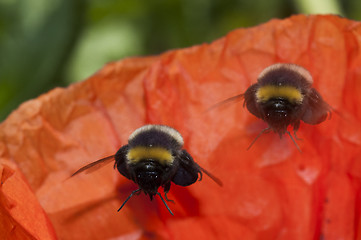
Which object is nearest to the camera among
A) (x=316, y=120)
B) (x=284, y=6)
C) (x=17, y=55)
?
(x=316, y=120)

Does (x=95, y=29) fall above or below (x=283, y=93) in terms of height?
below

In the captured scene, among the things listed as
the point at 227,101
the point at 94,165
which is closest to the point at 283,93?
the point at 227,101

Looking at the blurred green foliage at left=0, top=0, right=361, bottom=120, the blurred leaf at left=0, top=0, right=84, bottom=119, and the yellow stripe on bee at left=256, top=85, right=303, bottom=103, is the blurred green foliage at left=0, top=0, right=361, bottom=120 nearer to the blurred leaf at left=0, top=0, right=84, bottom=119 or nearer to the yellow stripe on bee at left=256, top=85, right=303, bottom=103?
the blurred leaf at left=0, top=0, right=84, bottom=119

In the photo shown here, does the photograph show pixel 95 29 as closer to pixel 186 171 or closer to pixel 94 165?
pixel 94 165

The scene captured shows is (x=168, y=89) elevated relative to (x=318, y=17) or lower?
lower

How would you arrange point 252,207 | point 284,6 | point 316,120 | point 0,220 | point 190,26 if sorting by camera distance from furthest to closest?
point 284,6
point 190,26
point 252,207
point 316,120
point 0,220

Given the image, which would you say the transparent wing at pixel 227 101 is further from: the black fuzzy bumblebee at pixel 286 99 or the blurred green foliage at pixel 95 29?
the blurred green foliage at pixel 95 29

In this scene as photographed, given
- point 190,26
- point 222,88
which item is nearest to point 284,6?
point 190,26

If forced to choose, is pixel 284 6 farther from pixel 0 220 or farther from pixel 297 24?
pixel 0 220
